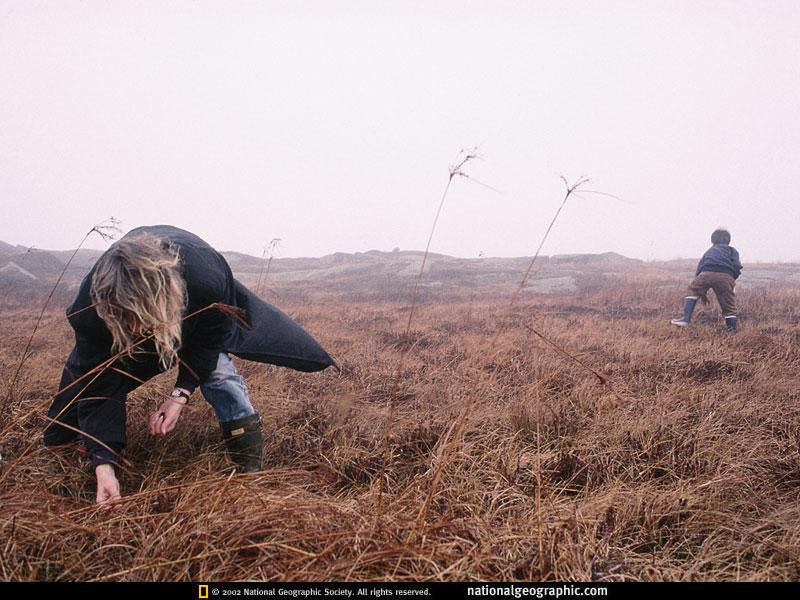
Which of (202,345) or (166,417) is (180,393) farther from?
(202,345)

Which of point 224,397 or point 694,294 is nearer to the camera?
point 224,397

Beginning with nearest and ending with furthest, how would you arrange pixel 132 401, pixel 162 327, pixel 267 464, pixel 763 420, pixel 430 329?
pixel 162 327 < pixel 267 464 < pixel 763 420 < pixel 132 401 < pixel 430 329

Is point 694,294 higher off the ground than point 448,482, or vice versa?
point 694,294

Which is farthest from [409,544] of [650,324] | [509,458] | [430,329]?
[650,324]

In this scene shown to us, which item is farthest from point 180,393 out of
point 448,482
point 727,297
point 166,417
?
point 727,297

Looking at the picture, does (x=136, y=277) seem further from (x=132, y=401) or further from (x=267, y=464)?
(x=132, y=401)

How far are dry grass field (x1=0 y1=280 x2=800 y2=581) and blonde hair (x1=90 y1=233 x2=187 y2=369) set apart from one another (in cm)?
48

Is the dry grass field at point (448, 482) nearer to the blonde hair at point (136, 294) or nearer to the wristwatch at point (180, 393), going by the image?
the wristwatch at point (180, 393)

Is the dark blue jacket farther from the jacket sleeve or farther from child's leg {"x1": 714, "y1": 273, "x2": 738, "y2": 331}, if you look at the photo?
the jacket sleeve

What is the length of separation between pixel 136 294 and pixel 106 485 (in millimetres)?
787

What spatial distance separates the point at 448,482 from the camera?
6.68 feet

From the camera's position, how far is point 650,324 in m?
6.65

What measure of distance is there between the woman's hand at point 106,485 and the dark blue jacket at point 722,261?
25.4ft
